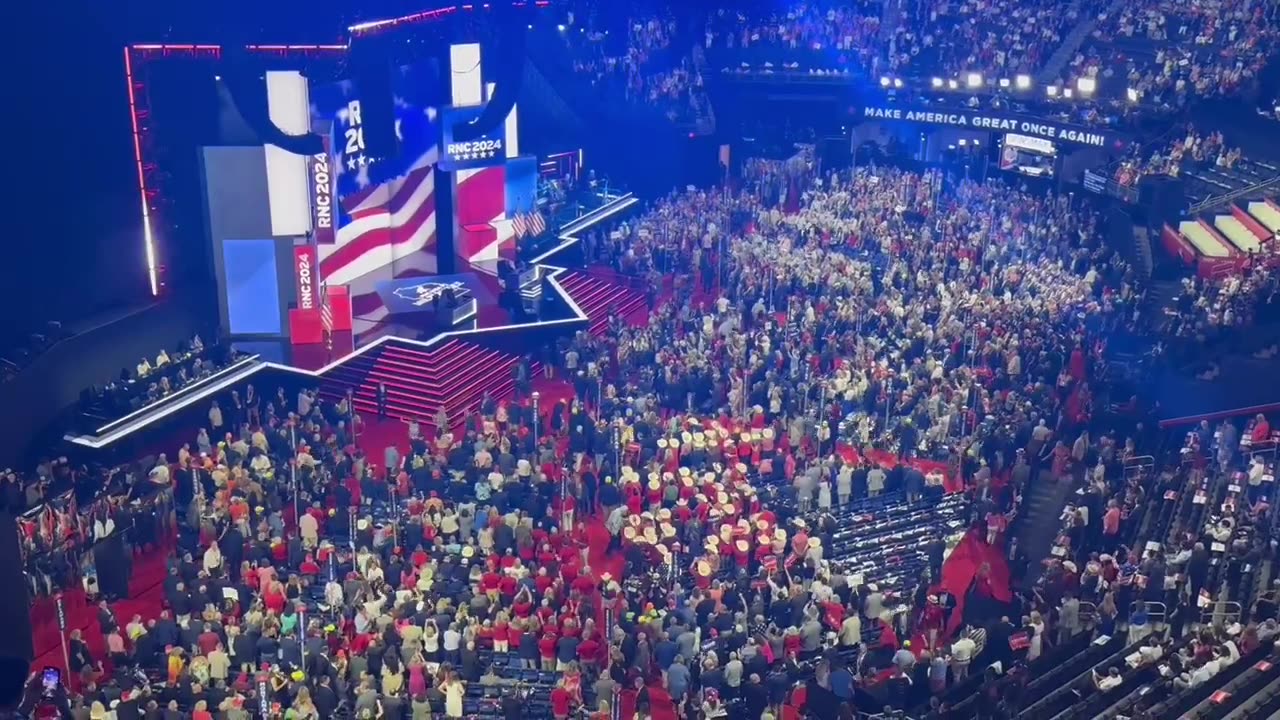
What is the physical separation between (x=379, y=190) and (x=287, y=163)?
222 inches

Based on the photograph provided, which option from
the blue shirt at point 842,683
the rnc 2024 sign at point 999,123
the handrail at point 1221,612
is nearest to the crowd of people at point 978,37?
the rnc 2024 sign at point 999,123

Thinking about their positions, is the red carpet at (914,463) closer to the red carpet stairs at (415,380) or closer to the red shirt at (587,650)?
the red shirt at (587,650)

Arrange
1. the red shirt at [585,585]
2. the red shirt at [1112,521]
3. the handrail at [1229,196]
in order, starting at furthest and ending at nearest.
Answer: the handrail at [1229,196], the red shirt at [1112,521], the red shirt at [585,585]

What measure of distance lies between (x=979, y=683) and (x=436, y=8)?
80.0 feet

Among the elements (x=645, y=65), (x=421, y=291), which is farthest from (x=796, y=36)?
(x=421, y=291)

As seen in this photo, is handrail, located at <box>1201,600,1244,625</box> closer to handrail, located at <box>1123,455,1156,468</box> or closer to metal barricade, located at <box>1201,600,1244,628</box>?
metal barricade, located at <box>1201,600,1244,628</box>

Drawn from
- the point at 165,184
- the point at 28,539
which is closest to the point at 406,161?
the point at 165,184

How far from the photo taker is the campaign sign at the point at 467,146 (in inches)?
1234

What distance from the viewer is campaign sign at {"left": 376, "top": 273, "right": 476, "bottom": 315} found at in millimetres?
→ 29422

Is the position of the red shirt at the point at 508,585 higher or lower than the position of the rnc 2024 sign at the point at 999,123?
lower

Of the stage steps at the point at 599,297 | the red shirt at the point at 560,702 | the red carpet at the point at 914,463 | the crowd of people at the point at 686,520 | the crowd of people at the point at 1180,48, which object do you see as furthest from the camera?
the crowd of people at the point at 1180,48

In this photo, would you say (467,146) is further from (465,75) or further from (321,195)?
(321,195)

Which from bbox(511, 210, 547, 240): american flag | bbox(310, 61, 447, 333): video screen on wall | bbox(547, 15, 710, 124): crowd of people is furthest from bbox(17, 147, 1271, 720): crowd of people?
A: bbox(547, 15, 710, 124): crowd of people

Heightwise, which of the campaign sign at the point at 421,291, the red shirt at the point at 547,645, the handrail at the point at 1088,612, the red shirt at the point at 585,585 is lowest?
the red shirt at the point at 547,645
